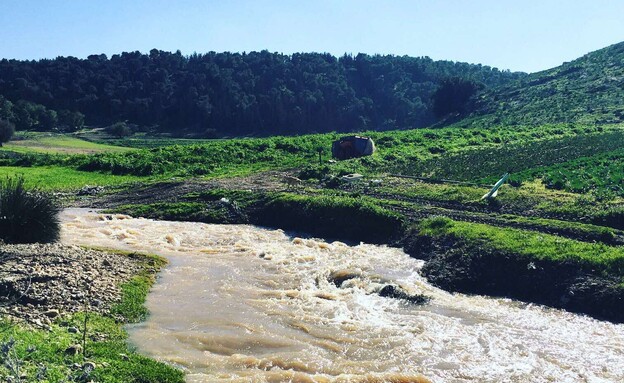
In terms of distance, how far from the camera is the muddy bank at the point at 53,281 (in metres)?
15.9

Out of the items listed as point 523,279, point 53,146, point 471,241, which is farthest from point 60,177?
point 523,279

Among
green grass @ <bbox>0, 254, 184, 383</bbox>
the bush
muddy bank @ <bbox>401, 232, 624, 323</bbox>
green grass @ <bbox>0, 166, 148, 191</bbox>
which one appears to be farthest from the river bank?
green grass @ <bbox>0, 254, 184, 383</bbox>

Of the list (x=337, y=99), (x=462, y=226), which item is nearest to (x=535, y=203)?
(x=462, y=226)

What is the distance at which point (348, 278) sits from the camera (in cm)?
2147

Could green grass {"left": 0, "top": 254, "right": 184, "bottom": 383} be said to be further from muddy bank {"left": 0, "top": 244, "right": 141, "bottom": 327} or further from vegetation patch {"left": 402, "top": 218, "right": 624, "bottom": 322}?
vegetation patch {"left": 402, "top": 218, "right": 624, "bottom": 322}

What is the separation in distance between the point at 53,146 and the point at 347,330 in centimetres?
6955

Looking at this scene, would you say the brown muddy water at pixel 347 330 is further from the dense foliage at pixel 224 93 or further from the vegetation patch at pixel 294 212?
the dense foliage at pixel 224 93

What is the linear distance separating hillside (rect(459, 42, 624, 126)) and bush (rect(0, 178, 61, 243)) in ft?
210

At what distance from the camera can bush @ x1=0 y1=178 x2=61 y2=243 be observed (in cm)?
2230

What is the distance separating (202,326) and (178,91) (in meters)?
129

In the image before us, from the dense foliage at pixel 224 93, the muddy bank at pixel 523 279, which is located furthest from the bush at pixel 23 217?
the dense foliage at pixel 224 93

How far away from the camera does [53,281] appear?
17.5 metres

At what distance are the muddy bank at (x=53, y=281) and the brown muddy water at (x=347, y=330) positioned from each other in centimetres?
156

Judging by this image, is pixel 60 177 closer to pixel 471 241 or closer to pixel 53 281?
pixel 53 281
